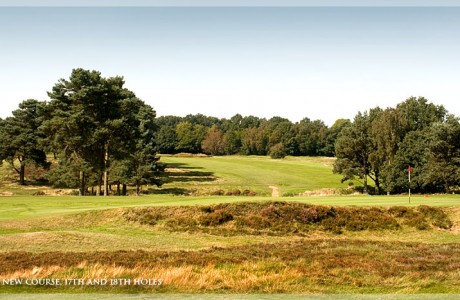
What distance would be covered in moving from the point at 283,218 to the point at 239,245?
23.7 feet

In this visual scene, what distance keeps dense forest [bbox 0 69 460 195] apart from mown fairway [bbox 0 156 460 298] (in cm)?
2035

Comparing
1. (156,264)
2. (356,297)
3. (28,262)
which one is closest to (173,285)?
(156,264)

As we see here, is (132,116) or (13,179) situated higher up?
(132,116)

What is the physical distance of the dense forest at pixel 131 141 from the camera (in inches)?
2083

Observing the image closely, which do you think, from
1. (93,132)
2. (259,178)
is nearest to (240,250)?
(93,132)

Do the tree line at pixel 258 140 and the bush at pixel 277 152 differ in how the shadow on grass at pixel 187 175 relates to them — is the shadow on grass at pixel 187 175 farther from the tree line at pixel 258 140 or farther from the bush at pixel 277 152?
the tree line at pixel 258 140

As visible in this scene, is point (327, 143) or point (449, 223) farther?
point (327, 143)

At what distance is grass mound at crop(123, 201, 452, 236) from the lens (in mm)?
26984

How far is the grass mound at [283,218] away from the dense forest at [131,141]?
26161mm

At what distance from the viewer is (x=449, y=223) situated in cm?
2722

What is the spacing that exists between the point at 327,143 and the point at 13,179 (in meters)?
118

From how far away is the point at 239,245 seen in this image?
21.6 meters

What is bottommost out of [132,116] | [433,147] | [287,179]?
[287,179]

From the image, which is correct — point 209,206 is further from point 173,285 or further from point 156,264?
point 173,285
